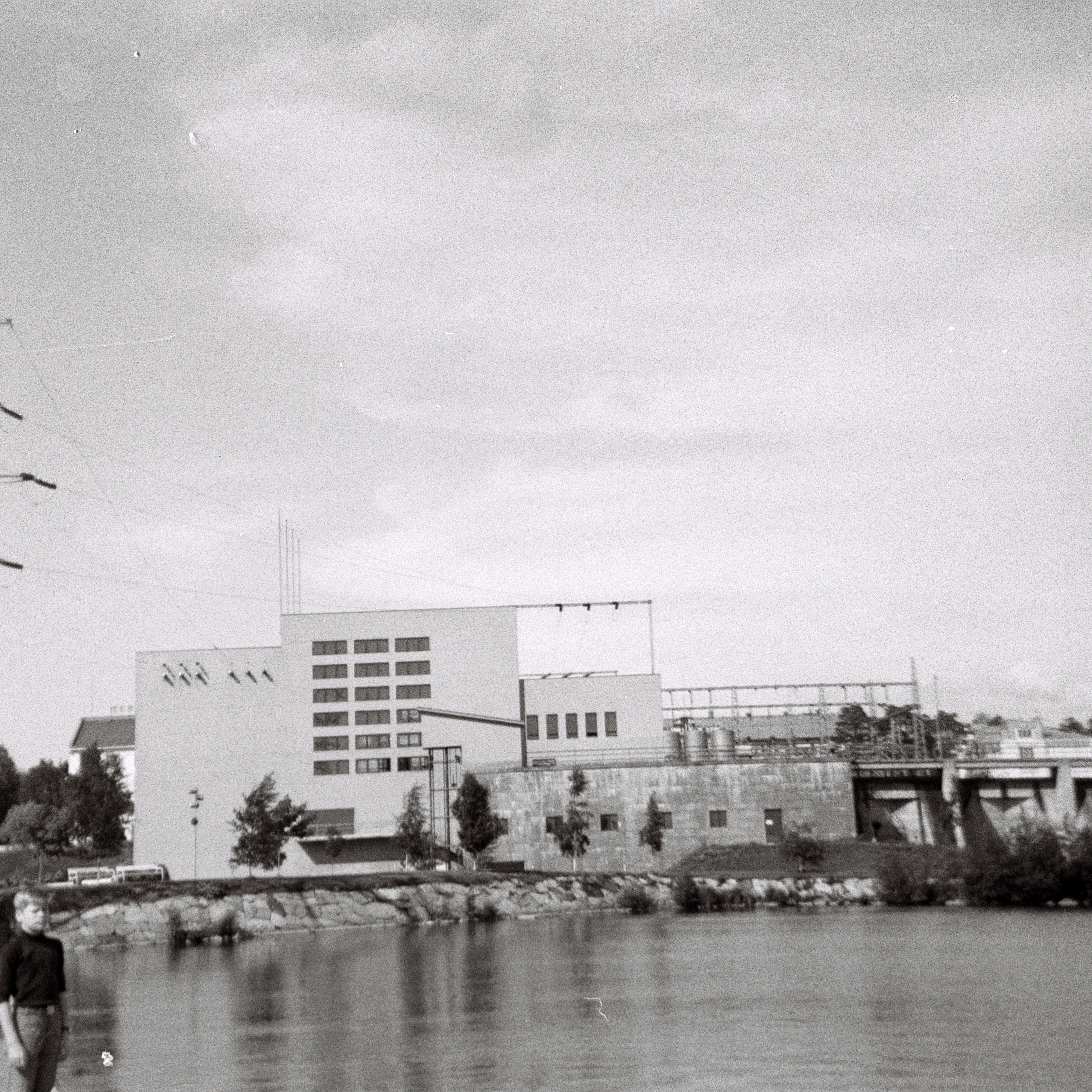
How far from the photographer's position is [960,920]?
47.6 m

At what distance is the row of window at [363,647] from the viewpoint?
85500 mm

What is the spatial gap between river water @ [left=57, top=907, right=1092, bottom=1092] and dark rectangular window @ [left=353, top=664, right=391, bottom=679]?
131ft

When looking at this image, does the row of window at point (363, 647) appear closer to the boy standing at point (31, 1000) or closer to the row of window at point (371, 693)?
the row of window at point (371, 693)

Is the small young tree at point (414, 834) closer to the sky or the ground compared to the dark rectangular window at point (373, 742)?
closer to the ground

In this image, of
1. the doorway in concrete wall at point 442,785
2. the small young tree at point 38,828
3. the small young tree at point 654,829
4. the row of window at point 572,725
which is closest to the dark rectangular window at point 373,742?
the doorway in concrete wall at point 442,785

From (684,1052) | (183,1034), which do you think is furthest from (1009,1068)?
(183,1034)

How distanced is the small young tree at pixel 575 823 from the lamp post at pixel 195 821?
2050 centimetres

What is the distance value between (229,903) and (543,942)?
1700cm

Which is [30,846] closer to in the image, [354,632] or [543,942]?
[354,632]

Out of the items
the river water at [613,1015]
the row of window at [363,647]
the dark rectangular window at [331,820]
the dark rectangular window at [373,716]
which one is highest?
the row of window at [363,647]

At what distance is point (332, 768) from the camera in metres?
84.2

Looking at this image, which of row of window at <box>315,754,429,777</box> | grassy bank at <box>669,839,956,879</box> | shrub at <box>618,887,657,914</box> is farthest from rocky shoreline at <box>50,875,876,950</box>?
row of window at <box>315,754,429,777</box>

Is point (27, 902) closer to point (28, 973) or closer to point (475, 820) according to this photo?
point (28, 973)

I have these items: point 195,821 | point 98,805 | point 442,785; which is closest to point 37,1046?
point 195,821
